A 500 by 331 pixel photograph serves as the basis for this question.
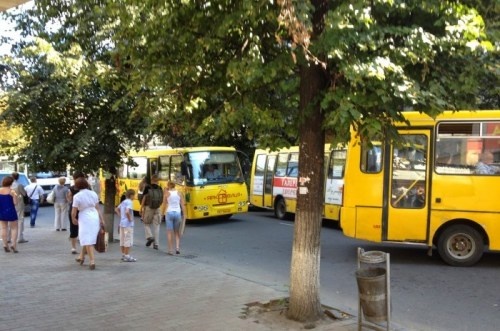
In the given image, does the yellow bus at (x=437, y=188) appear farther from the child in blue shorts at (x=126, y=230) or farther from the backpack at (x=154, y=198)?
the backpack at (x=154, y=198)

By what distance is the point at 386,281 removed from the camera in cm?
546

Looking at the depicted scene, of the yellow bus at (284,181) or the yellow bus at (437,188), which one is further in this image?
the yellow bus at (284,181)

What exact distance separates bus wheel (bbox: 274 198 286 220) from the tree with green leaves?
11331mm

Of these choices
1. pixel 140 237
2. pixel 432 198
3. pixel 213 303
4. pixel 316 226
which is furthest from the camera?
pixel 140 237

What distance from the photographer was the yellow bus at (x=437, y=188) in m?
9.81

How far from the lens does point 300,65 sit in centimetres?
591

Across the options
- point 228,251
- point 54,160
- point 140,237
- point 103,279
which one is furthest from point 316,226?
point 140,237

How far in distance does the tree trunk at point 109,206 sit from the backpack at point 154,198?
1319 millimetres

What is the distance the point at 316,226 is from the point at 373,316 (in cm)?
122

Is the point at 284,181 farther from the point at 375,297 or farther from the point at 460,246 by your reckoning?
the point at 375,297

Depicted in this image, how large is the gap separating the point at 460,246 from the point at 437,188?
1195 mm

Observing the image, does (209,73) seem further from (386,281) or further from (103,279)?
(103,279)

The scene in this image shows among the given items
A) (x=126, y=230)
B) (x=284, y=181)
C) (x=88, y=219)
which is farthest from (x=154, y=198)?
(x=284, y=181)

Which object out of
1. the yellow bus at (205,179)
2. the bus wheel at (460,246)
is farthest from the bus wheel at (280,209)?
the bus wheel at (460,246)
